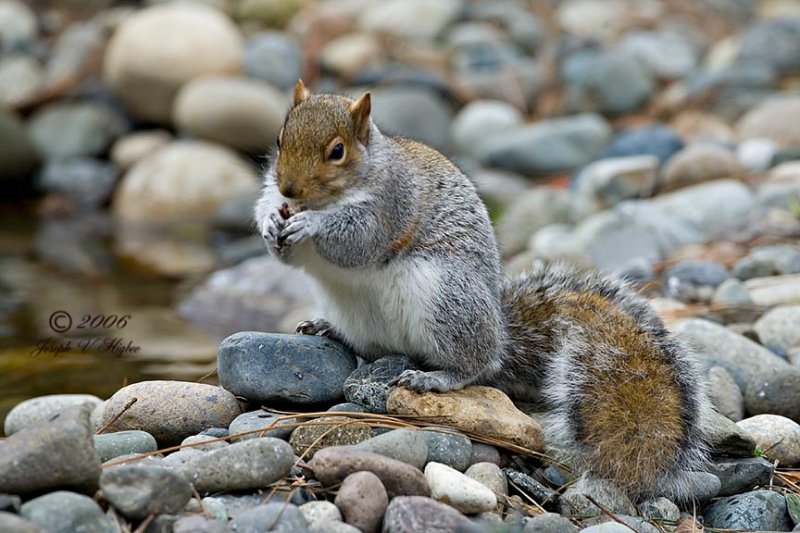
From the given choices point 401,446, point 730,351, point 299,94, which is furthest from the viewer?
point 730,351

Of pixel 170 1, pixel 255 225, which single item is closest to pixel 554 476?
pixel 255 225

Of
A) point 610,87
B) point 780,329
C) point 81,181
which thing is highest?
point 780,329

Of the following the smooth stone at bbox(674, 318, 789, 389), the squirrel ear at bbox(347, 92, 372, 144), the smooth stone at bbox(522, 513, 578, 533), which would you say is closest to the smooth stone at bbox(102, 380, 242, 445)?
the squirrel ear at bbox(347, 92, 372, 144)

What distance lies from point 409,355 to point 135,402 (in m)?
0.97

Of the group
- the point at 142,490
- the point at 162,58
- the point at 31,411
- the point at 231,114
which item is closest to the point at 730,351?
the point at 142,490

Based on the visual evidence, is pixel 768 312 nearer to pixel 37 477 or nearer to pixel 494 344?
pixel 494 344

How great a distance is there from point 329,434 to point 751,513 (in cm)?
138

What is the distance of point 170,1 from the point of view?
590 inches

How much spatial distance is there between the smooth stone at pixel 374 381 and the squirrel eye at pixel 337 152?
760 millimetres

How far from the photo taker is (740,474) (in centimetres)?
353

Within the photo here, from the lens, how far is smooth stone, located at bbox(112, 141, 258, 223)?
10992mm

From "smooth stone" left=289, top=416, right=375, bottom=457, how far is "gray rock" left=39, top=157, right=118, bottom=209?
861 cm

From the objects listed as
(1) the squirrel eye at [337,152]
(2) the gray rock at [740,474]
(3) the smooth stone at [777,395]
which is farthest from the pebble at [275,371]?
(3) the smooth stone at [777,395]

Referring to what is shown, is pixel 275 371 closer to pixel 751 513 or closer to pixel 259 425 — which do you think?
pixel 259 425
